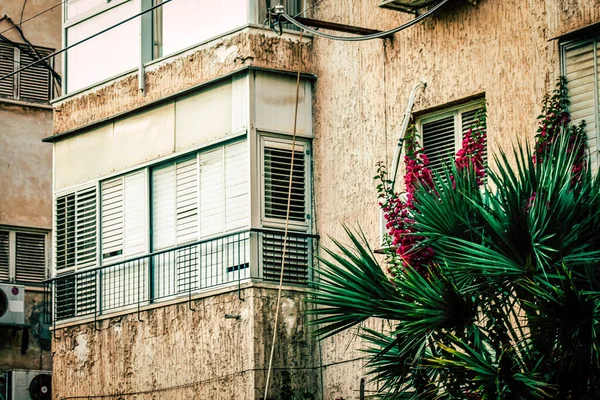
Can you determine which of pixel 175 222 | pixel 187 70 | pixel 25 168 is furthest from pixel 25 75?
pixel 175 222

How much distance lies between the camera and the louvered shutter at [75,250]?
22.0 metres

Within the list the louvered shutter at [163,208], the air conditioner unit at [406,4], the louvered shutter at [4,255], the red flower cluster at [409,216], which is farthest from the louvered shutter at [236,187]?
the louvered shutter at [4,255]

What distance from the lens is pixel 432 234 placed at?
1476 cm

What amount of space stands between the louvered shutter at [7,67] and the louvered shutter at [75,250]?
602cm

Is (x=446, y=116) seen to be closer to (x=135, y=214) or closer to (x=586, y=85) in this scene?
(x=586, y=85)

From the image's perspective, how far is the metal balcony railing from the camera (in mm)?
19281

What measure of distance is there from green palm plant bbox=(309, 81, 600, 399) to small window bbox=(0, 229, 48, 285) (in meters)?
13.0

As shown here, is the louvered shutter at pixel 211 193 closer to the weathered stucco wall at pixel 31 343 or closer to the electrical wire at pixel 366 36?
the electrical wire at pixel 366 36

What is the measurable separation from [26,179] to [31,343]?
3174mm

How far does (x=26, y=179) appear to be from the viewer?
27.7 meters

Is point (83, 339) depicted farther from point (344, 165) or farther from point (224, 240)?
point (344, 165)

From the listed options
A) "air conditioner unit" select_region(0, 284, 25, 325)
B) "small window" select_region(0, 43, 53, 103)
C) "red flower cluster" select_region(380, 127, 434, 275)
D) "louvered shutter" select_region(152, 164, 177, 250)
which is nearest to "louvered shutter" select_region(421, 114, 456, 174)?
"red flower cluster" select_region(380, 127, 434, 275)

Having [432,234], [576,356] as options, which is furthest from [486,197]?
[576,356]

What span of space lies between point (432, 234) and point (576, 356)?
6.96 feet
